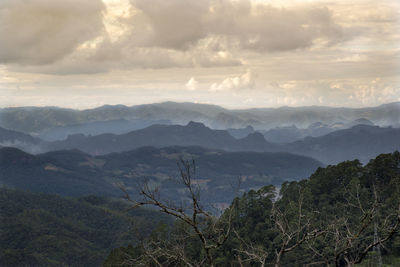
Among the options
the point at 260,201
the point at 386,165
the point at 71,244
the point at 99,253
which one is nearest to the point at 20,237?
the point at 71,244

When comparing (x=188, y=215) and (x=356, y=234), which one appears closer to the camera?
(x=356, y=234)

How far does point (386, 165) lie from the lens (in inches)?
3051

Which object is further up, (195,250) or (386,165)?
(386,165)

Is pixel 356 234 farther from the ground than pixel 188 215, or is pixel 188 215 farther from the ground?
pixel 188 215

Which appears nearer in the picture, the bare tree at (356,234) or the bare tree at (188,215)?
the bare tree at (188,215)

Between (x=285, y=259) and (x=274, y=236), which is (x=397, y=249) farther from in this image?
(x=274, y=236)

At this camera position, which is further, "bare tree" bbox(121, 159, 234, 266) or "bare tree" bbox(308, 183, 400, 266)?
"bare tree" bbox(308, 183, 400, 266)

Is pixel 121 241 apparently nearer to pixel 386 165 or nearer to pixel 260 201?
pixel 260 201

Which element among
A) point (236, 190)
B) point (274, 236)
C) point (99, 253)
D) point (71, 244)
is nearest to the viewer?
point (236, 190)

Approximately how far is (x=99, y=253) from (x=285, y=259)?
122m

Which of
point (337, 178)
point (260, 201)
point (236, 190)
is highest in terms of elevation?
point (236, 190)

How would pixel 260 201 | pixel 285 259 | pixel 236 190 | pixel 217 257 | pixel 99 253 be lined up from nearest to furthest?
pixel 236 190
pixel 285 259
pixel 217 257
pixel 260 201
pixel 99 253

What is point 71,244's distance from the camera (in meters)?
182

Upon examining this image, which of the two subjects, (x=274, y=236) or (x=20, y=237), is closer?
(x=274, y=236)
